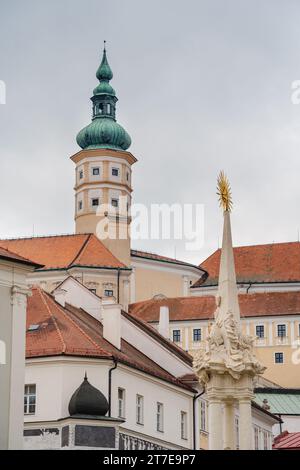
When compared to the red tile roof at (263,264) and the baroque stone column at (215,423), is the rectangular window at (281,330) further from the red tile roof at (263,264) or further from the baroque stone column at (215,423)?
the baroque stone column at (215,423)

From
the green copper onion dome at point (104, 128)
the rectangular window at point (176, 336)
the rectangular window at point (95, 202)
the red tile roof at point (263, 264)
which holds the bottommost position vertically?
the rectangular window at point (176, 336)

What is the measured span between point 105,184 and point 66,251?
28.4 ft

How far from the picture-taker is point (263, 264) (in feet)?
367

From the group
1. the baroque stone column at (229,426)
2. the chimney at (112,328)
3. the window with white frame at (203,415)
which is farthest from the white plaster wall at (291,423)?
the baroque stone column at (229,426)

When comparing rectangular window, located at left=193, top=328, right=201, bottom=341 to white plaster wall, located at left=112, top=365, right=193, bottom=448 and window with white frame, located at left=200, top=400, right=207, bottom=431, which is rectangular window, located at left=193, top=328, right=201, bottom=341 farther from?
white plaster wall, located at left=112, top=365, right=193, bottom=448

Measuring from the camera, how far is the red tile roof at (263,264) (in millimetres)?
109719

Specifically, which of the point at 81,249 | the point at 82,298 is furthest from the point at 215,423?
the point at 81,249

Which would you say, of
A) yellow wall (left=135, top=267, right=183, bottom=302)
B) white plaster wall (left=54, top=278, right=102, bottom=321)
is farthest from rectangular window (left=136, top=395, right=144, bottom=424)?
yellow wall (left=135, top=267, right=183, bottom=302)

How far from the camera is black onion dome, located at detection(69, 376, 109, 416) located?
49656 mm

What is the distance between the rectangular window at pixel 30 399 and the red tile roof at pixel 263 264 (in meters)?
57.3

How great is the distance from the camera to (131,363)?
54062 mm

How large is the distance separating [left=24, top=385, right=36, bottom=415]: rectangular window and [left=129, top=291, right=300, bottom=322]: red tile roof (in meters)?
44.7
